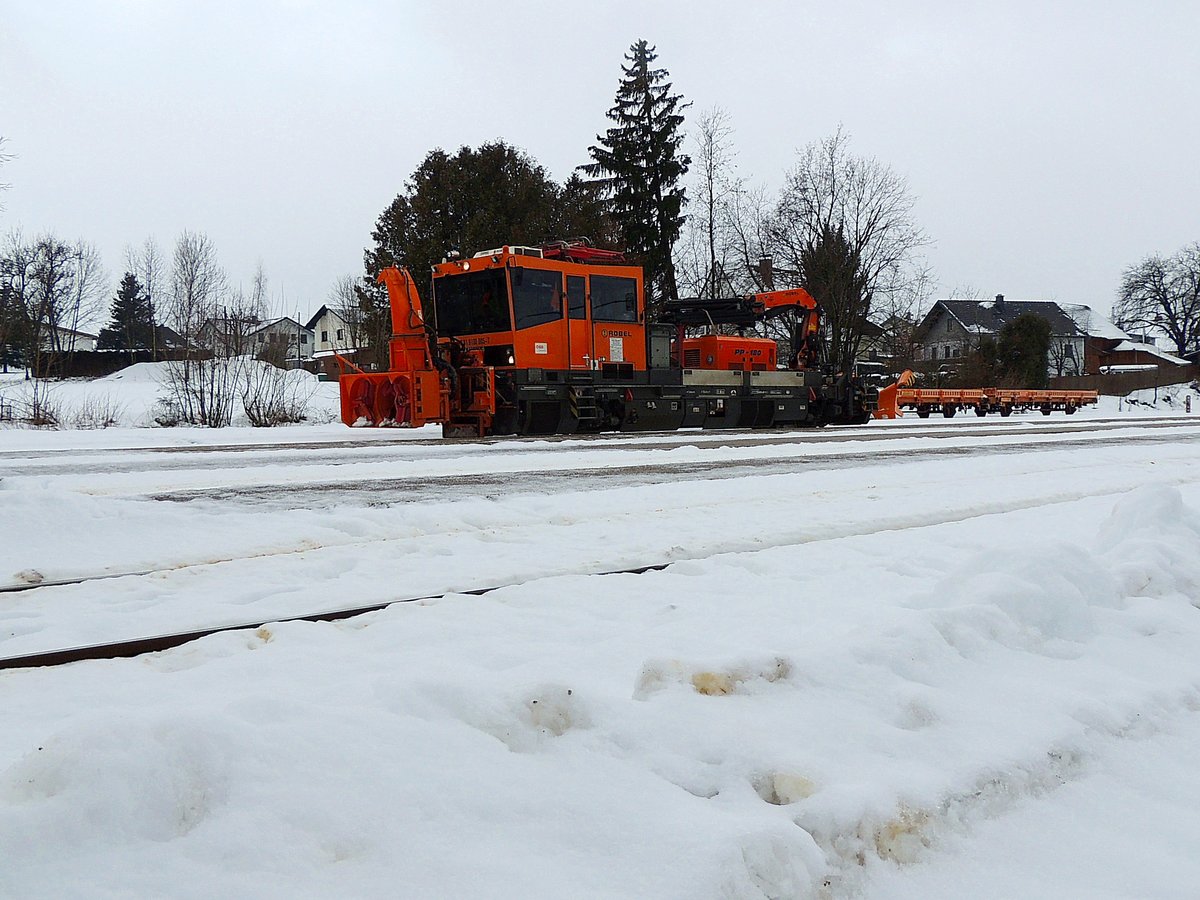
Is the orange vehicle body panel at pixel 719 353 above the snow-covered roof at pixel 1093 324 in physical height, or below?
below

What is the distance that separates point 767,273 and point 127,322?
7209 cm

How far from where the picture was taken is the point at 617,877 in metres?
1.74

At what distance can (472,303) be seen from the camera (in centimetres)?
1689

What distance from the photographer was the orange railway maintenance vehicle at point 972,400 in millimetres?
31094

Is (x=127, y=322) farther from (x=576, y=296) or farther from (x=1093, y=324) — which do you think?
(x=1093, y=324)

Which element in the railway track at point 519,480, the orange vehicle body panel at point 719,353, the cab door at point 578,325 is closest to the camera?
the railway track at point 519,480

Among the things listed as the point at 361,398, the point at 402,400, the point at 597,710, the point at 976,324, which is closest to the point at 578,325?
the point at 402,400

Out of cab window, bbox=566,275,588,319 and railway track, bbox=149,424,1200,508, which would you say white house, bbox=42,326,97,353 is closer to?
cab window, bbox=566,275,588,319

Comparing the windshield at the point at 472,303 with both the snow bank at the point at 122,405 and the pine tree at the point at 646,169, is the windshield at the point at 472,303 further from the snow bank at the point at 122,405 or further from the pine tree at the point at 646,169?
the pine tree at the point at 646,169

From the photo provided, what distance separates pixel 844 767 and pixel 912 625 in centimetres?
104

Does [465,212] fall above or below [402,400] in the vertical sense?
above

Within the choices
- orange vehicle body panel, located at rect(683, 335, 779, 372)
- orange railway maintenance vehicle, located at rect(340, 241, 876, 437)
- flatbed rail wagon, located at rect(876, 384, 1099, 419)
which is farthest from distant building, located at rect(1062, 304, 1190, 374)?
orange railway maintenance vehicle, located at rect(340, 241, 876, 437)

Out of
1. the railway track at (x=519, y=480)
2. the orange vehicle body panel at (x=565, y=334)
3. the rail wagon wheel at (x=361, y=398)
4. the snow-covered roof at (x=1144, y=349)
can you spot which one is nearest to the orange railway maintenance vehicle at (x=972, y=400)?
the orange vehicle body panel at (x=565, y=334)

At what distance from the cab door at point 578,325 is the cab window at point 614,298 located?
23 cm
